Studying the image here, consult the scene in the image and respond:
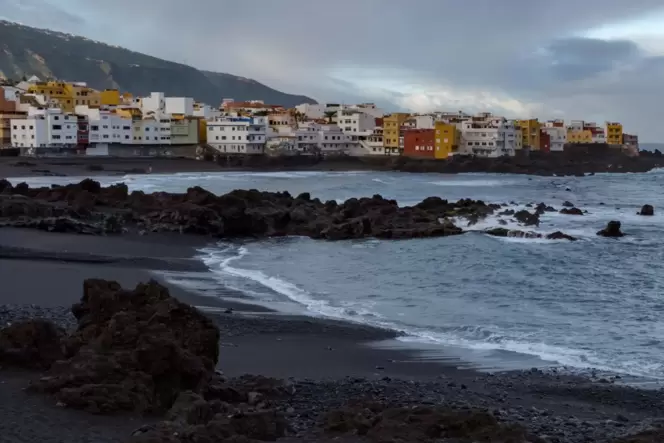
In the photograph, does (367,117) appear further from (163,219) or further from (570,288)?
(570,288)

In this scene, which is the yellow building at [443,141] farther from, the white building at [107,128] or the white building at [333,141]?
the white building at [107,128]

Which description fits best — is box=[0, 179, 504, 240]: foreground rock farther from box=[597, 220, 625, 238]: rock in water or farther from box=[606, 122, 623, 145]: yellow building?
box=[606, 122, 623, 145]: yellow building

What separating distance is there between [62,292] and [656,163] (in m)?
109

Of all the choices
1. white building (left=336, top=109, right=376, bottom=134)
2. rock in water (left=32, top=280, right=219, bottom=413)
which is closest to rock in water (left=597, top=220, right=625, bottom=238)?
rock in water (left=32, top=280, right=219, bottom=413)

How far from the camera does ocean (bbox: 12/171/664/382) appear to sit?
10.6 metres

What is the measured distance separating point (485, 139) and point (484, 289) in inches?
3007

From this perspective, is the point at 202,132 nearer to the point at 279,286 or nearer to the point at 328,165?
the point at 328,165

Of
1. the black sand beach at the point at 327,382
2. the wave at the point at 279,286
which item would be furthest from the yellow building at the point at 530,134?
the black sand beach at the point at 327,382

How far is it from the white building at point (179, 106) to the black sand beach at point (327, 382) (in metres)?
88.7

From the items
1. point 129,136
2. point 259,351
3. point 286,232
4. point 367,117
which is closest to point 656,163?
point 367,117

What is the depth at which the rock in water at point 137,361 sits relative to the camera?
6086 mm

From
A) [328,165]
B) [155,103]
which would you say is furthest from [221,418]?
[155,103]

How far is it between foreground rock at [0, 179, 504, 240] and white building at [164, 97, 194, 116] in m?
72.9

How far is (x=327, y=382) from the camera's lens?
7.94m
